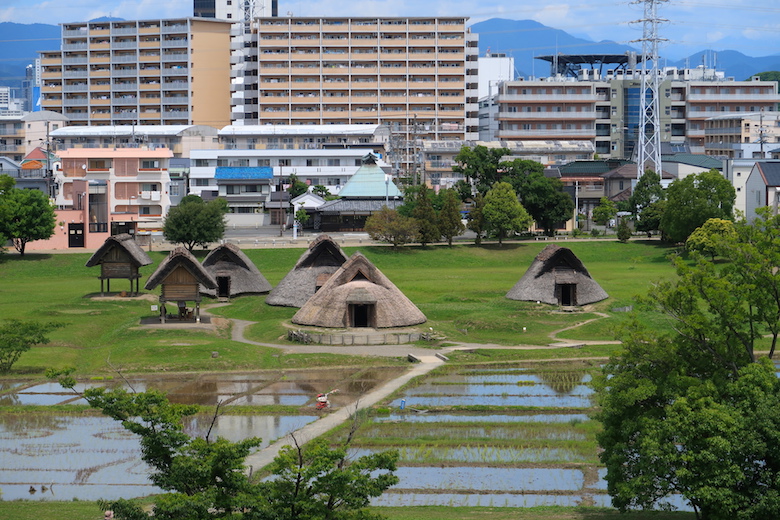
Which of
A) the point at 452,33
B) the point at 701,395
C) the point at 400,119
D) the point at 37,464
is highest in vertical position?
the point at 452,33

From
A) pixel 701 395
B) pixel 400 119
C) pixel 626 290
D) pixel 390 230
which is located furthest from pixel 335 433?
pixel 400 119

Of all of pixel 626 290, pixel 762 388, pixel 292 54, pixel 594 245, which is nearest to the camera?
pixel 762 388

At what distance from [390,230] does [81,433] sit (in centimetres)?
5210

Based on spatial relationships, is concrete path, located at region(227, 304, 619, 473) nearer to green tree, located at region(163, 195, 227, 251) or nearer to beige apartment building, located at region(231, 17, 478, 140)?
green tree, located at region(163, 195, 227, 251)

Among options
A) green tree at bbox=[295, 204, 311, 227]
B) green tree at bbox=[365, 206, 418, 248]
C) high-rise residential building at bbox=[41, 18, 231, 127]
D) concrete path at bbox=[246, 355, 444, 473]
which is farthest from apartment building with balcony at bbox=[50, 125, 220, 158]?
concrete path at bbox=[246, 355, 444, 473]

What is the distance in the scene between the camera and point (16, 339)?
42.9 metres

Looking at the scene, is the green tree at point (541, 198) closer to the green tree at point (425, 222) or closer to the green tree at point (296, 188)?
the green tree at point (425, 222)

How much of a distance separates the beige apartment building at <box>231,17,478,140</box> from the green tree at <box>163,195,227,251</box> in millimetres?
69499

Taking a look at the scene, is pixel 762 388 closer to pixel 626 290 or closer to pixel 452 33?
pixel 626 290

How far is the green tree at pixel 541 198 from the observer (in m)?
93.2

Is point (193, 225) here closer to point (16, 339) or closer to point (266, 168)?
point (266, 168)

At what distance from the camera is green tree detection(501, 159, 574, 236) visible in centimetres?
9319

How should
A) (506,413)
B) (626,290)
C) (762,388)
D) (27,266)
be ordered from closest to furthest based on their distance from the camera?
(762,388) → (506,413) → (626,290) → (27,266)

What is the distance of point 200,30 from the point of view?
153125mm
